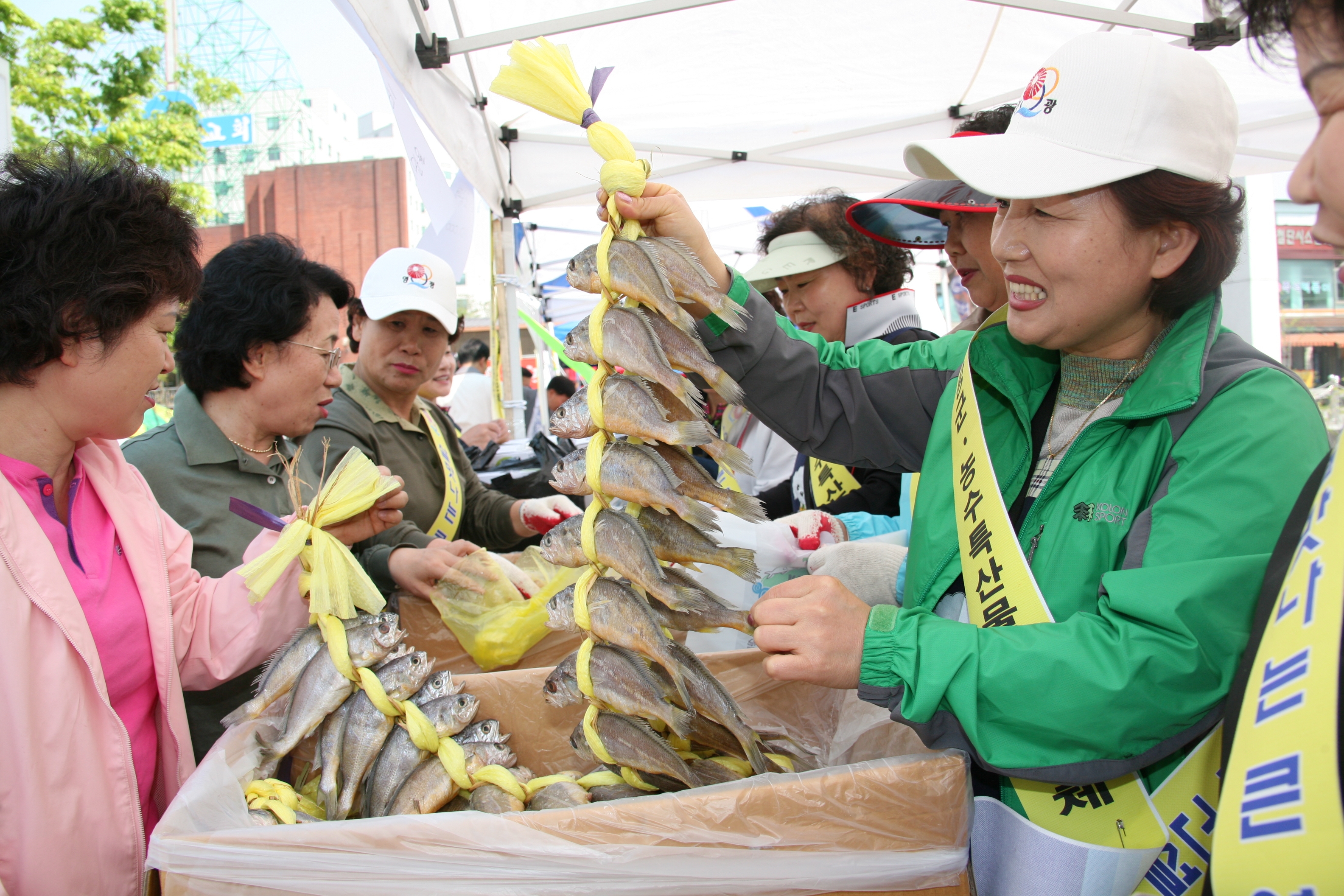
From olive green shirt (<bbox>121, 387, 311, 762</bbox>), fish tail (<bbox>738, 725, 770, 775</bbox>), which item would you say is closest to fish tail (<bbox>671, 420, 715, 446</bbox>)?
fish tail (<bbox>738, 725, 770, 775</bbox>)

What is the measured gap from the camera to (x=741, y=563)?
1259mm

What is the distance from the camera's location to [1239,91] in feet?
15.3

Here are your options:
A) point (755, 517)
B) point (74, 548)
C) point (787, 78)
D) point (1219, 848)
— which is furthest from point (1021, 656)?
point (787, 78)

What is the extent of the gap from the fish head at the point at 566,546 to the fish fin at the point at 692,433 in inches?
8.0

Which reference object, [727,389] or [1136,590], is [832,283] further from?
[1136,590]

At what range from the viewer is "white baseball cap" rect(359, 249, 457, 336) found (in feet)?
9.40

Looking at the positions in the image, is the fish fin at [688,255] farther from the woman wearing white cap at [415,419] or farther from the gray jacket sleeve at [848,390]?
the woman wearing white cap at [415,419]

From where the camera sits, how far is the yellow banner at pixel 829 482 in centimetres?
257

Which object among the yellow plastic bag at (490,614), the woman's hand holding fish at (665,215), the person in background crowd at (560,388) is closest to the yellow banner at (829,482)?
the yellow plastic bag at (490,614)

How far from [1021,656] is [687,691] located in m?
0.49

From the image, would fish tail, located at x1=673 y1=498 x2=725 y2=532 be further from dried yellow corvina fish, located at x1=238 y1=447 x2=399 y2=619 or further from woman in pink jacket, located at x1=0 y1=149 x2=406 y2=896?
woman in pink jacket, located at x1=0 y1=149 x2=406 y2=896

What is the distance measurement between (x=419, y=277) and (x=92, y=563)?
1756 mm

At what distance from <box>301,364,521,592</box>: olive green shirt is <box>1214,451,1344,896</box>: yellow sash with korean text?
5.94 ft

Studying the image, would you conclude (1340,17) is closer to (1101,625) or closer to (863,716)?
(1101,625)
